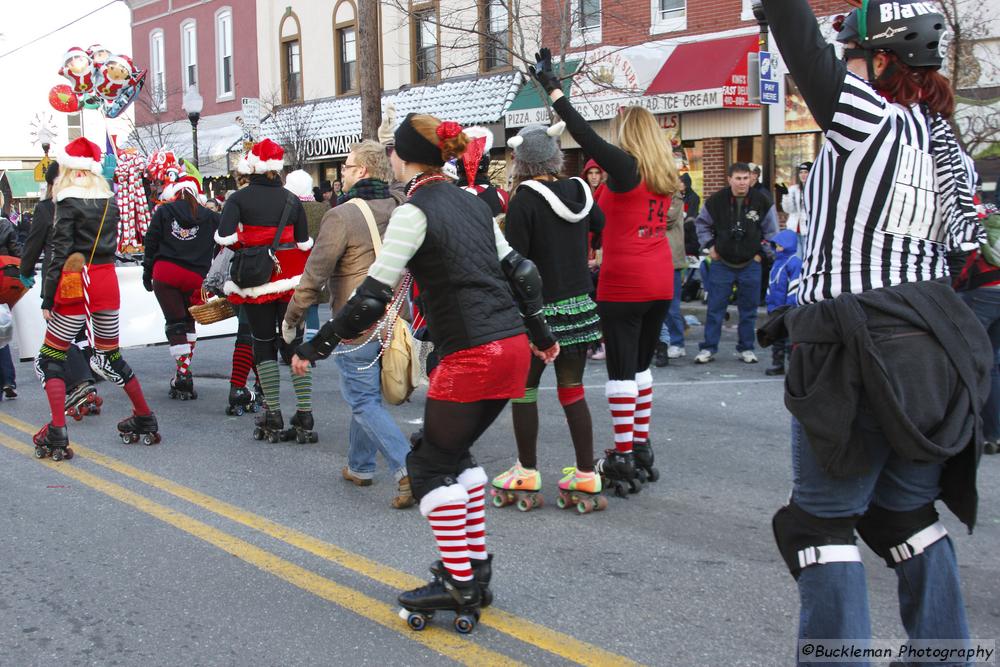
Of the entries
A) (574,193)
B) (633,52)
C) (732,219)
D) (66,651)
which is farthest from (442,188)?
(633,52)

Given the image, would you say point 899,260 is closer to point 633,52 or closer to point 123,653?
point 123,653

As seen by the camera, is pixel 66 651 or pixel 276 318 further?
pixel 276 318

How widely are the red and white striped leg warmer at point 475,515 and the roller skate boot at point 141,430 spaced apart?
4033 millimetres

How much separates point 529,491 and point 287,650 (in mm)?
1991

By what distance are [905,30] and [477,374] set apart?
182cm

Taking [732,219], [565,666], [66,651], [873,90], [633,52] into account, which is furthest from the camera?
[633,52]

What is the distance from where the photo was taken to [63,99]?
13.0 meters

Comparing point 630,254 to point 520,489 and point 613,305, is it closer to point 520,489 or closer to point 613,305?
point 613,305

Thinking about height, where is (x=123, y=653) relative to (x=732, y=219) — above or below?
below

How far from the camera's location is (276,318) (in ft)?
24.0

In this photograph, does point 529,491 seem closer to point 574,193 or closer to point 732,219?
point 574,193

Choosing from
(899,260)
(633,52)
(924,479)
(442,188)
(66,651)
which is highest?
(633,52)

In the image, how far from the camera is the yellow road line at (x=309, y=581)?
364 centimetres

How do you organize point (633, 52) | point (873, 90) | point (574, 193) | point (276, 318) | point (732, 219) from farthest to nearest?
point (633, 52)
point (732, 219)
point (276, 318)
point (574, 193)
point (873, 90)
